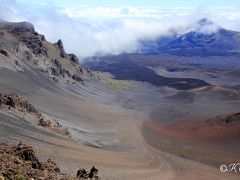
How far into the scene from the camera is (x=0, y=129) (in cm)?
5300

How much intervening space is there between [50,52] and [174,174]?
108 meters

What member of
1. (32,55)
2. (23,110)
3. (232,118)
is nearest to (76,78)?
(32,55)

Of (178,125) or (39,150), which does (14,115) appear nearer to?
(39,150)

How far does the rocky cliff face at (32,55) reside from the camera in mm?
119688

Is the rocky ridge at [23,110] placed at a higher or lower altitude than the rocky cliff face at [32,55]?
lower

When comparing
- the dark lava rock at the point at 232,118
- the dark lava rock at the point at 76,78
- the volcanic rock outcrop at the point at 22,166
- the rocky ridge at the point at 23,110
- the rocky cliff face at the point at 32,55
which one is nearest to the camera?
the volcanic rock outcrop at the point at 22,166

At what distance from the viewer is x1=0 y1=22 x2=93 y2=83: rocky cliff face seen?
120 metres

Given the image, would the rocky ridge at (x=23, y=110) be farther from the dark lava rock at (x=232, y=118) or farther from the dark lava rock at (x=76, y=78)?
the dark lava rock at (x=76, y=78)

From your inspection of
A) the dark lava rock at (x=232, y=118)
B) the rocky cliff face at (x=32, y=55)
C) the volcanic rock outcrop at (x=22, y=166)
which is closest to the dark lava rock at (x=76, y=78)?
the rocky cliff face at (x=32, y=55)

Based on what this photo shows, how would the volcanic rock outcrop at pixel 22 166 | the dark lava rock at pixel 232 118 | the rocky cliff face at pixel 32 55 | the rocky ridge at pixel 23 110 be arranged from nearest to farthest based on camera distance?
the volcanic rock outcrop at pixel 22 166, the rocky ridge at pixel 23 110, the dark lava rock at pixel 232 118, the rocky cliff face at pixel 32 55

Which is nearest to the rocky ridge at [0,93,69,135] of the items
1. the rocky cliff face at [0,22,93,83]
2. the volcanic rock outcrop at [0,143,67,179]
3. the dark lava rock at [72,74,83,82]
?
the volcanic rock outcrop at [0,143,67,179]

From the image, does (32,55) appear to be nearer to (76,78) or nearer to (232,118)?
(76,78)

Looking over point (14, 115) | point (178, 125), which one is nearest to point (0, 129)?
point (14, 115)

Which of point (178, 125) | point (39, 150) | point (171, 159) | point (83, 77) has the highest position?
point (83, 77)
